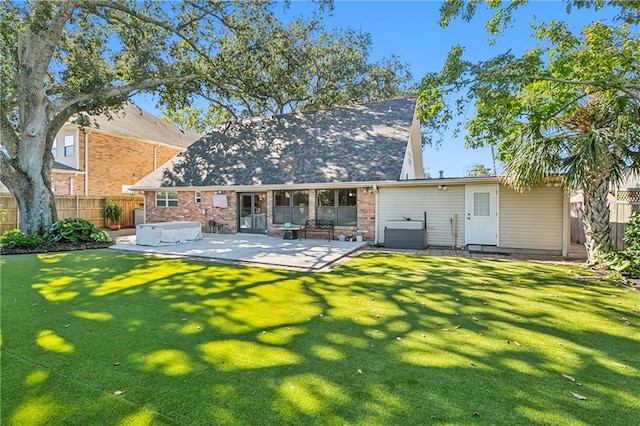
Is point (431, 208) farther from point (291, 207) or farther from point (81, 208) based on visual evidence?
point (81, 208)

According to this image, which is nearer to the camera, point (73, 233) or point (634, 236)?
point (634, 236)

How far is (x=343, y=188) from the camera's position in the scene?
41.3 feet

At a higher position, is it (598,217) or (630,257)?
(598,217)

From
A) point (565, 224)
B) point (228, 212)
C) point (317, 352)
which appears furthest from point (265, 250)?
point (565, 224)

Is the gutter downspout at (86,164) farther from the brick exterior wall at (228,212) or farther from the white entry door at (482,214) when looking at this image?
the white entry door at (482,214)

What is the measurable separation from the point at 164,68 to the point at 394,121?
10196 millimetres

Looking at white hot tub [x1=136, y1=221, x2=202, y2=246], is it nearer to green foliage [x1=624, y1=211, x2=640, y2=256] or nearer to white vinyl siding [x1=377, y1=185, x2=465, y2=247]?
white vinyl siding [x1=377, y1=185, x2=465, y2=247]

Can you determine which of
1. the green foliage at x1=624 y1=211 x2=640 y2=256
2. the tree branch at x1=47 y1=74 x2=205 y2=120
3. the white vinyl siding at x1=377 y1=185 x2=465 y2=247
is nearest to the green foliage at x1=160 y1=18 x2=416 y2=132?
the tree branch at x1=47 y1=74 x2=205 y2=120

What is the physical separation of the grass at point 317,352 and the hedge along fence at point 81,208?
32.8 ft

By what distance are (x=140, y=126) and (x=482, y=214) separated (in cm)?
2158

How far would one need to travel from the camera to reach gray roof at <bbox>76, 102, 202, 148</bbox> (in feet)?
62.5

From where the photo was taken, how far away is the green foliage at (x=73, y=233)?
11195 millimetres

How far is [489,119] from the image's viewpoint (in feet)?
29.3

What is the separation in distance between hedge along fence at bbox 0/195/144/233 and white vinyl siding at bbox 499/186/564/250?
1871cm
